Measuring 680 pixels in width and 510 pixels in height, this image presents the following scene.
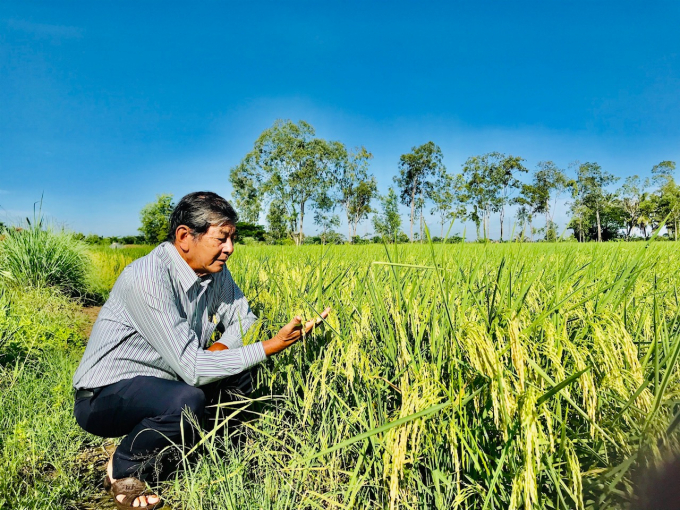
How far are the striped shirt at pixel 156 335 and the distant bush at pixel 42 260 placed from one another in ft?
15.6

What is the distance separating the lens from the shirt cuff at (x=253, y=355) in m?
1.85

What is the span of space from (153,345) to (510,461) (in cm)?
165

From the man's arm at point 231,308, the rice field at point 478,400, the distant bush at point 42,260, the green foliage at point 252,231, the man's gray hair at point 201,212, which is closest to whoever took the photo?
the rice field at point 478,400

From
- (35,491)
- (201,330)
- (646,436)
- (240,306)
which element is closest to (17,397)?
(35,491)

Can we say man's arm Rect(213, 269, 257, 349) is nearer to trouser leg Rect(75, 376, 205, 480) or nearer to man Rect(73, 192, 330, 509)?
man Rect(73, 192, 330, 509)

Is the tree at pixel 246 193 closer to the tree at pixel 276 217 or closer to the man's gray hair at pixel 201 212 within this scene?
the tree at pixel 276 217

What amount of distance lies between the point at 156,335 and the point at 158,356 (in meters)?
0.22

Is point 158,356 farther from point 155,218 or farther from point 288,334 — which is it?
point 155,218

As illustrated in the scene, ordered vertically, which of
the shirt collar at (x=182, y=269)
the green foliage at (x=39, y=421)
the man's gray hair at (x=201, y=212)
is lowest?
the green foliage at (x=39, y=421)

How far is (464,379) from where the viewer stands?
4.24 ft

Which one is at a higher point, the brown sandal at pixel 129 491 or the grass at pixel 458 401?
the grass at pixel 458 401

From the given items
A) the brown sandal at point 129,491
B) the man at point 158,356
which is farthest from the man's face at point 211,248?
the brown sandal at point 129,491

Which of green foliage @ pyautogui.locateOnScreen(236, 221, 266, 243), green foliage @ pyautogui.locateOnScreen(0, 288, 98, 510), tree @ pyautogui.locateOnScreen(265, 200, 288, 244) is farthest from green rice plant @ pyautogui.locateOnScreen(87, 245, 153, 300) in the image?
green foliage @ pyautogui.locateOnScreen(236, 221, 266, 243)

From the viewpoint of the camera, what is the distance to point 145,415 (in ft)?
6.49
